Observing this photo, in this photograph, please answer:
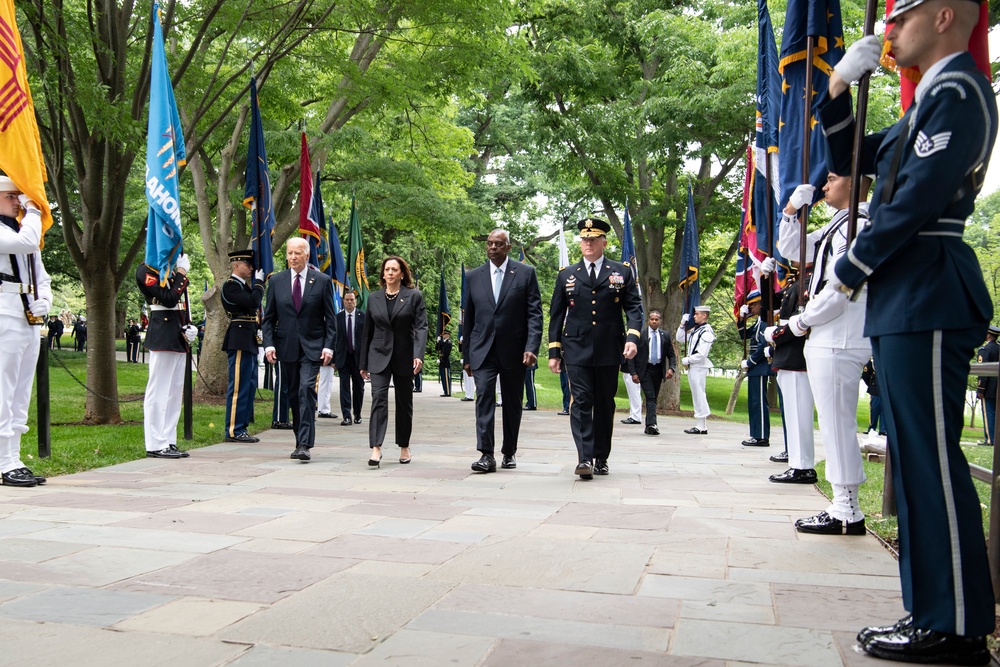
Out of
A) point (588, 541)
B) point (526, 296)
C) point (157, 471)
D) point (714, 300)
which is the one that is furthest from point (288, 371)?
point (714, 300)

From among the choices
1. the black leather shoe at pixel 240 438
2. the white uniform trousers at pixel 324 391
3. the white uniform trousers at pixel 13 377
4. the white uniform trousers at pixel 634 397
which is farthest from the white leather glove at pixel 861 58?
the white uniform trousers at pixel 324 391

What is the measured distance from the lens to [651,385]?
14.4 m

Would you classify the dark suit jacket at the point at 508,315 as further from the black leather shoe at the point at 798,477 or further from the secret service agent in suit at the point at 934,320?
the secret service agent in suit at the point at 934,320

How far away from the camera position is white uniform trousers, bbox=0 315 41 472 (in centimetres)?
689

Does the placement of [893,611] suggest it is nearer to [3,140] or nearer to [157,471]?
[157,471]

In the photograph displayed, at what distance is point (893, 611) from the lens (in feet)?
12.2

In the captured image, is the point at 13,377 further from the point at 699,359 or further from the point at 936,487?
the point at 699,359

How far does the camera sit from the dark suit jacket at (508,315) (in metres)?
8.67

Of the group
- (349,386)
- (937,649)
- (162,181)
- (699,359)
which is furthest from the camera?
(349,386)

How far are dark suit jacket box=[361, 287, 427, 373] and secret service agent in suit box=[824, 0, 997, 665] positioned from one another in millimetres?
5972

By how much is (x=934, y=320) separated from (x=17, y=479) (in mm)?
6630

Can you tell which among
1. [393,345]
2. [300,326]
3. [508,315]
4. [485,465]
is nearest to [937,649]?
[485,465]

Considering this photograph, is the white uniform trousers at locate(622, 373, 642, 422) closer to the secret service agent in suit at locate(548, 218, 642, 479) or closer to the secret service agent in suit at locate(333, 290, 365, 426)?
the secret service agent in suit at locate(333, 290, 365, 426)

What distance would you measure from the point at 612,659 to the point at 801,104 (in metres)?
5.06
